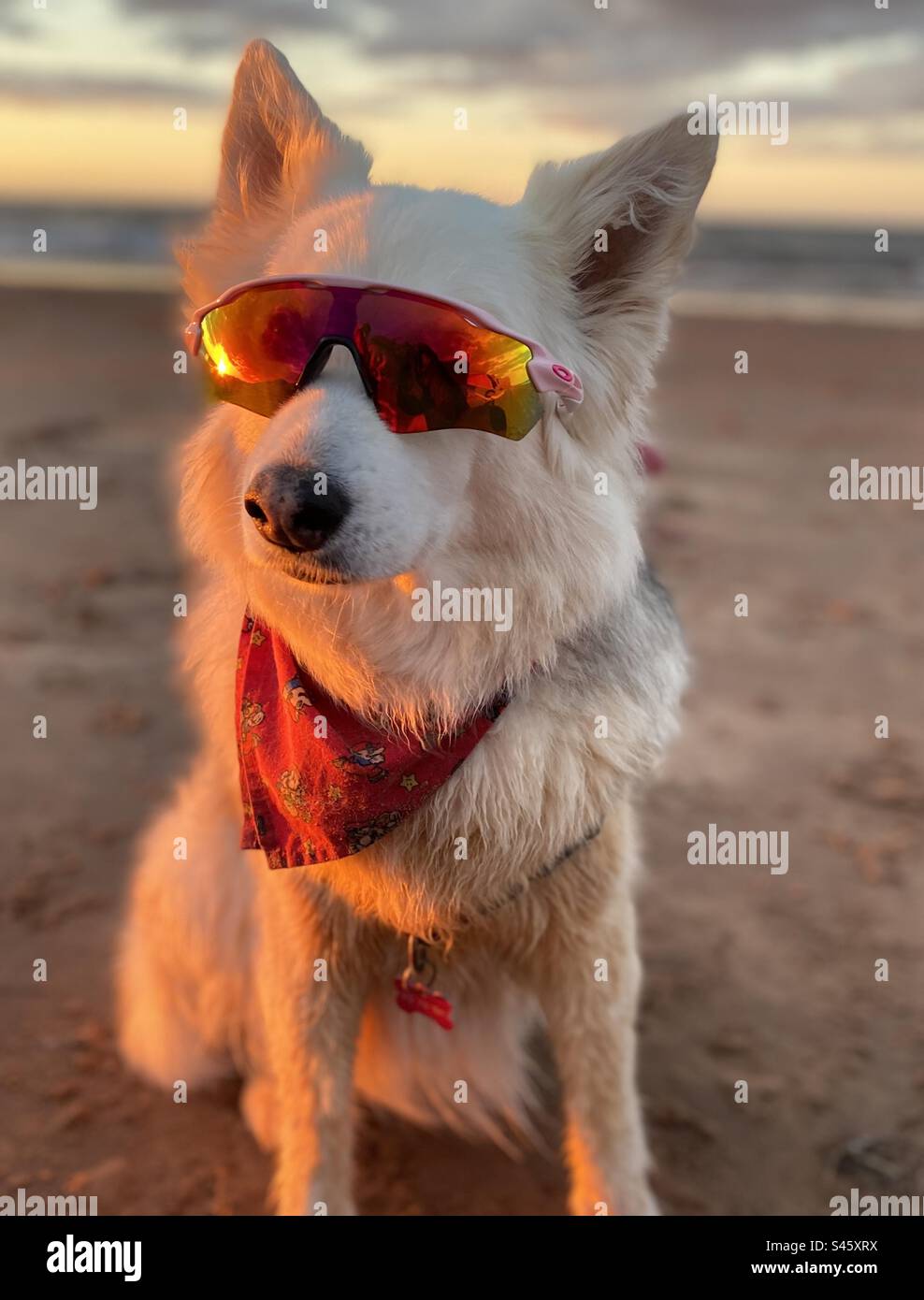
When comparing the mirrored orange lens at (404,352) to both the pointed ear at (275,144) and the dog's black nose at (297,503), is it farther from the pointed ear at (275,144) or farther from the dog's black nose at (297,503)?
the pointed ear at (275,144)

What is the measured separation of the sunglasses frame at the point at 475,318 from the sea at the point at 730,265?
12.9 meters

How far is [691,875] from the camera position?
11.5 ft

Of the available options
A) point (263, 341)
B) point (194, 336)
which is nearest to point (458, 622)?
point (263, 341)

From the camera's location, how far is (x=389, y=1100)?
103 inches

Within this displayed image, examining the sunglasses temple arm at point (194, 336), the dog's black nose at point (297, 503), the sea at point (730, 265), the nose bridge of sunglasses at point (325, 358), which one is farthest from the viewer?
the sea at point (730, 265)

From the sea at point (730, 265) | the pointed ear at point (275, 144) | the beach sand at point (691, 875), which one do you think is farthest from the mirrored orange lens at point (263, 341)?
the sea at point (730, 265)

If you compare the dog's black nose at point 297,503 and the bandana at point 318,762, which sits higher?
the dog's black nose at point 297,503

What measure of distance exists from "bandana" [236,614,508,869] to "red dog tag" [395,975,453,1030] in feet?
1.52

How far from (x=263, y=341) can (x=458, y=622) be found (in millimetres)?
557

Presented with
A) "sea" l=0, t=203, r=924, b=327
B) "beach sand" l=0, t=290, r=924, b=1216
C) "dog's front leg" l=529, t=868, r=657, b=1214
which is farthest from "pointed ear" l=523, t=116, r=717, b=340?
"sea" l=0, t=203, r=924, b=327

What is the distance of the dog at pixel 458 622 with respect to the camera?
1.71 m

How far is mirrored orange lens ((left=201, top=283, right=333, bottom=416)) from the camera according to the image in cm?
167

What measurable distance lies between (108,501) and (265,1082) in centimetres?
489
